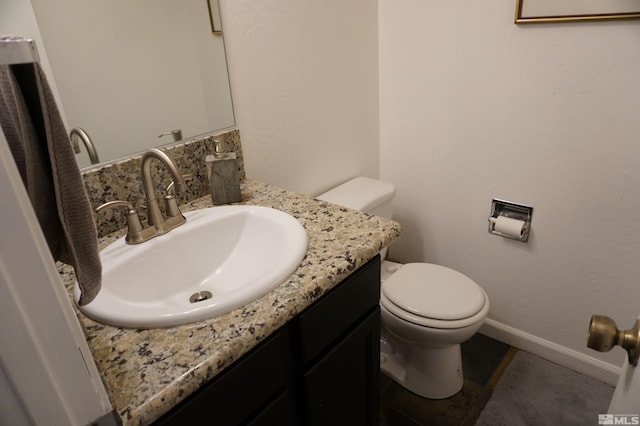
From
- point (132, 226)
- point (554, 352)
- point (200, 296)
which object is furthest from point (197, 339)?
point (554, 352)

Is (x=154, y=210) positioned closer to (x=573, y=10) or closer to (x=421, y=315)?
(x=421, y=315)

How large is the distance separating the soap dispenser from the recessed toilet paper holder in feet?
3.48

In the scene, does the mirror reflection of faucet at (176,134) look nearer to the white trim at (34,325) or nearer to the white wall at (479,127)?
the white wall at (479,127)

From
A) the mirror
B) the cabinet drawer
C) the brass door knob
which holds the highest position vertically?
the mirror

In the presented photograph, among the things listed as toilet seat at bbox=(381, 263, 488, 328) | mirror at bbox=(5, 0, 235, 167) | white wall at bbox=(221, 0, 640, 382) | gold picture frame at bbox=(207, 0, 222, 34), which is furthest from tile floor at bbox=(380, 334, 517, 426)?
gold picture frame at bbox=(207, 0, 222, 34)

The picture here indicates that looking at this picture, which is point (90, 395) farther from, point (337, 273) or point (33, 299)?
point (337, 273)

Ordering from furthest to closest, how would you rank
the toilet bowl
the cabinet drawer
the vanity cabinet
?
the toilet bowl → the cabinet drawer → the vanity cabinet

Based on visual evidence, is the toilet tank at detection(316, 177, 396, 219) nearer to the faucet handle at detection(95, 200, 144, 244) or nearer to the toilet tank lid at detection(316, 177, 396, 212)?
the toilet tank lid at detection(316, 177, 396, 212)

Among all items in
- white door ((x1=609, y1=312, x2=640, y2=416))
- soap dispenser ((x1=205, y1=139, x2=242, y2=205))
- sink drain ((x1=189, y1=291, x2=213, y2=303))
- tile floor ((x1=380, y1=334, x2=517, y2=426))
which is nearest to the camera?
white door ((x1=609, y1=312, x2=640, y2=416))

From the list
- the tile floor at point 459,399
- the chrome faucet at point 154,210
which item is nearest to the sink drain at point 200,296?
the chrome faucet at point 154,210

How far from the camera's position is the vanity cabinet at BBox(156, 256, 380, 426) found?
68 centimetres

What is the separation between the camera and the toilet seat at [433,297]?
137 cm

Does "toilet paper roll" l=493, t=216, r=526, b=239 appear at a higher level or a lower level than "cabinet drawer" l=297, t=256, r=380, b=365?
lower

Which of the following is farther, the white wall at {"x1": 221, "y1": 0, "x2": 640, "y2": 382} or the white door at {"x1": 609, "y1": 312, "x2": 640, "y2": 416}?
the white wall at {"x1": 221, "y1": 0, "x2": 640, "y2": 382}
